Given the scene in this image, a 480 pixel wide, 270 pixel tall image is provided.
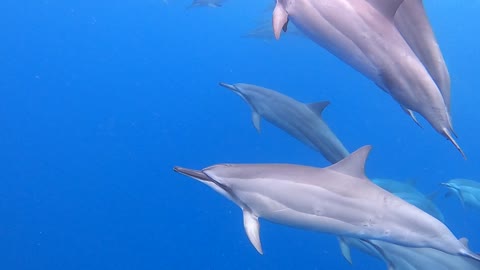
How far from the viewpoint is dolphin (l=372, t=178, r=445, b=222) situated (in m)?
7.48

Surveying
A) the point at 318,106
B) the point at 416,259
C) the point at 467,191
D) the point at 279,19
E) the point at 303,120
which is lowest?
the point at 467,191

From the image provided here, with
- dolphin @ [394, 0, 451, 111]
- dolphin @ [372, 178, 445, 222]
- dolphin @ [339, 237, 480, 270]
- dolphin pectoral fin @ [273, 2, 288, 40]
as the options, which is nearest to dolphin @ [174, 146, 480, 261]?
dolphin @ [394, 0, 451, 111]

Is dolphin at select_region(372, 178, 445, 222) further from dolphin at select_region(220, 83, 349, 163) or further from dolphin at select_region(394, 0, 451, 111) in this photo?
dolphin at select_region(394, 0, 451, 111)

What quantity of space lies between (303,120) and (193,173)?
111 inches

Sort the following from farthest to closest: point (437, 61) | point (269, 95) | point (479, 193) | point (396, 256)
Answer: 1. point (479, 193)
2. point (269, 95)
3. point (396, 256)
4. point (437, 61)

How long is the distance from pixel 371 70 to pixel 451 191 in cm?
633

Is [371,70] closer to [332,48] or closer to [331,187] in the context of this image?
[332,48]

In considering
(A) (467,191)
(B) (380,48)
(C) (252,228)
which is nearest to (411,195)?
(A) (467,191)

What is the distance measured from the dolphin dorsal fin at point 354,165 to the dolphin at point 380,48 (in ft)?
1.91

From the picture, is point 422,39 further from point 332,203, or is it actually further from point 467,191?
point 467,191

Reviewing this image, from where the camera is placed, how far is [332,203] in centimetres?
328

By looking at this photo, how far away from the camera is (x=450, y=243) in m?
3.24

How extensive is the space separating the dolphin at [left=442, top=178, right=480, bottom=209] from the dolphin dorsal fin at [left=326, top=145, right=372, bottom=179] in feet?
17.0

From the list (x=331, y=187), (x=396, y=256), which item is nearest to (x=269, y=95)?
(x=396, y=256)
